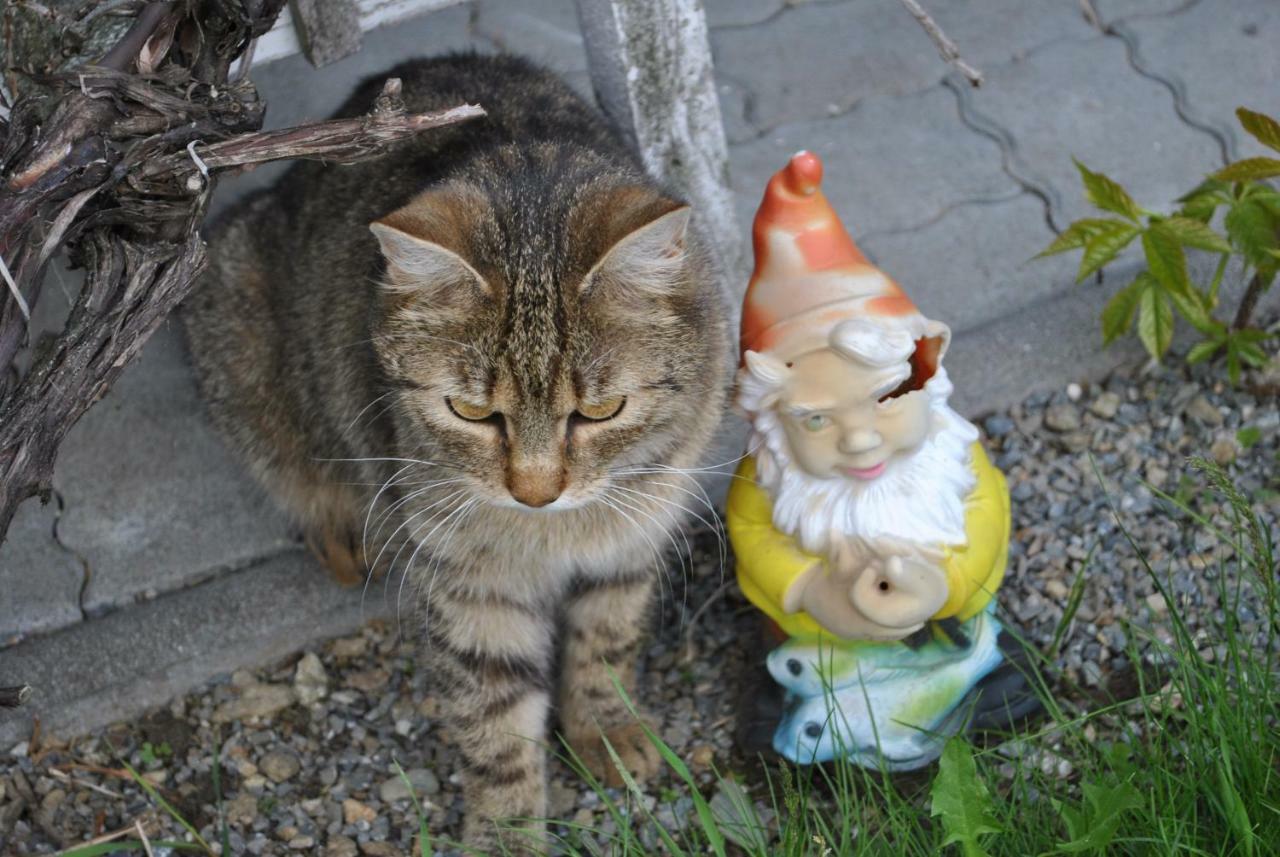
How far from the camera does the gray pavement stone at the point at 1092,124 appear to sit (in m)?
3.46

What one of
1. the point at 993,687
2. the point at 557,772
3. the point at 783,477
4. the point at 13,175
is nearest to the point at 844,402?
the point at 783,477

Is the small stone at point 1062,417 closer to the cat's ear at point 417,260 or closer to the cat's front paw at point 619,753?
the cat's front paw at point 619,753

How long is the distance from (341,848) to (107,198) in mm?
1196

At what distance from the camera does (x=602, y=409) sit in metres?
2.03

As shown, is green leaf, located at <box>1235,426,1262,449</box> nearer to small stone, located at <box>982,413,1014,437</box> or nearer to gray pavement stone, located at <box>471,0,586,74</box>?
small stone, located at <box>982,413,1014,437</box>

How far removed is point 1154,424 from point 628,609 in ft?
4.16

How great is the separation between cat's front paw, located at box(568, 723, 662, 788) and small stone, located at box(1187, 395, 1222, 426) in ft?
4.57

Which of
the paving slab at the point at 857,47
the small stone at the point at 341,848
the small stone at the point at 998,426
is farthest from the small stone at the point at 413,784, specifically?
the paving slab at the point at 857,47

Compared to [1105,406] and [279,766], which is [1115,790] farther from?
[279,766]

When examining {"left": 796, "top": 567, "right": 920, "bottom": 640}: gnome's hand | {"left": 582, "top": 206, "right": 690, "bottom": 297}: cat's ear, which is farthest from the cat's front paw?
{"left": 582, "top": 206, "right": 690, "bottom": 297}: cat's ear

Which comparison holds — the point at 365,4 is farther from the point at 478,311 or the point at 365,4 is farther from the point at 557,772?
the point at 557,772

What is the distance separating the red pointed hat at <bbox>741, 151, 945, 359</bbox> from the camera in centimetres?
212

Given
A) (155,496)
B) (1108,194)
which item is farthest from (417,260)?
(1108,194)

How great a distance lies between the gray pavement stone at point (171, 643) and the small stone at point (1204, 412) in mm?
1727
